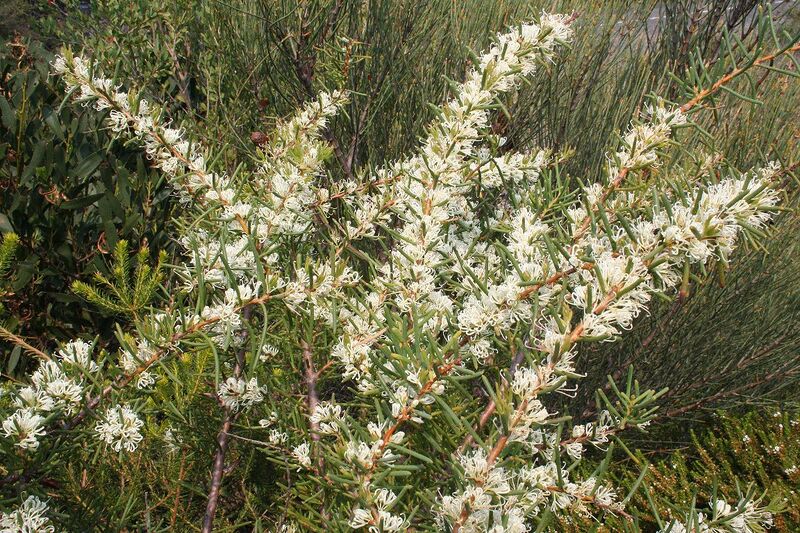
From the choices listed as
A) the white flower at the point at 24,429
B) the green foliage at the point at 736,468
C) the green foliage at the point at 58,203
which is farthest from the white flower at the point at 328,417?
the green foliage at the point at 58,203

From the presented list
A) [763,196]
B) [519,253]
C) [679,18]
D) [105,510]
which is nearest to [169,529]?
[105,510]

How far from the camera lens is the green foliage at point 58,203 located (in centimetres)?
249

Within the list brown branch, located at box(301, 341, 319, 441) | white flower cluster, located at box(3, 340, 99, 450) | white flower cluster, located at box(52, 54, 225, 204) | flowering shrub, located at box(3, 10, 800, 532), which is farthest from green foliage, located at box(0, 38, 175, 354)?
white flower cluster, located at box(3, 340, 99, 450)

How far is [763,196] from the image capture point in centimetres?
78

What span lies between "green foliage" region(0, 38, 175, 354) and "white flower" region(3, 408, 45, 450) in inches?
67.4

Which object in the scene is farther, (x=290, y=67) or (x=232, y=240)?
(x=290, y=67)

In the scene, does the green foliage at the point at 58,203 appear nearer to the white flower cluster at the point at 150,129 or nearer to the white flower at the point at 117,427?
the white flower cluster at the point at 150,129

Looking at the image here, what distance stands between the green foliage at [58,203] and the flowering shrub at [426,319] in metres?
1.34

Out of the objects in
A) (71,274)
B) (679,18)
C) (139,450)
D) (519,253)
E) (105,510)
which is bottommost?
(71,274)

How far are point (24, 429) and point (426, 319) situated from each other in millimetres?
558

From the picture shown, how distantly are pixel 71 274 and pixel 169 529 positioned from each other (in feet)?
5.18

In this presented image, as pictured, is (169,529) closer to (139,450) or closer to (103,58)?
(139,450)

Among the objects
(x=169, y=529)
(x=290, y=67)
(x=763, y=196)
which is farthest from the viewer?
(x=290, y=67)

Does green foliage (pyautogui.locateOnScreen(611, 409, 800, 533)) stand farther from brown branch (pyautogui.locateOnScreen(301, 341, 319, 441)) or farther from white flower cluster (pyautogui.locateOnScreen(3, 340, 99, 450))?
white flower cluster (pyautogui.locateOnScreen(3, 340, 99, 450))
